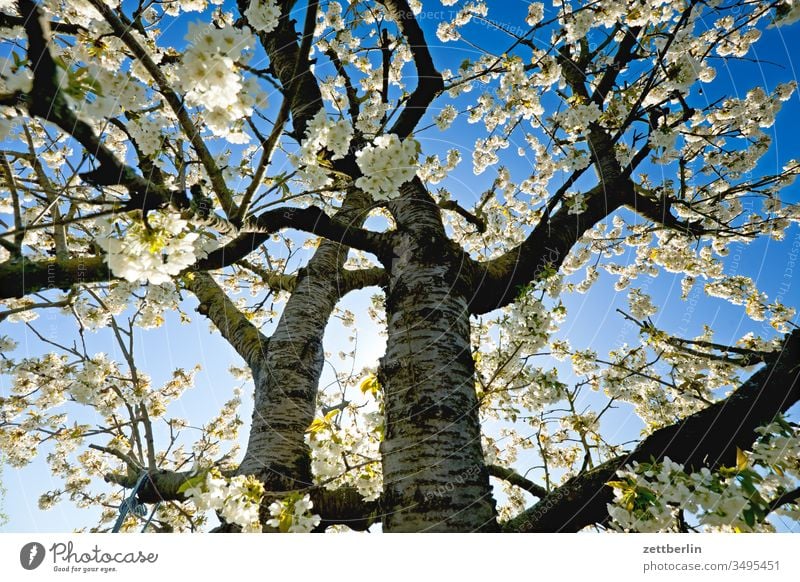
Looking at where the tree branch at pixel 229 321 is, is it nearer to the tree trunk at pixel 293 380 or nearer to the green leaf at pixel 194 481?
the tree trunk at pixel 293 380

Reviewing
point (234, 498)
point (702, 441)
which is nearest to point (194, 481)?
point (234, 498)

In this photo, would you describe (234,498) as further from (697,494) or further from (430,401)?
(697,494)

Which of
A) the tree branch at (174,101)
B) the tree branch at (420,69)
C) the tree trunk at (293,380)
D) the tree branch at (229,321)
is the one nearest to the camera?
the tree branch at (174,101)

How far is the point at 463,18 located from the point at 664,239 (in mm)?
4811

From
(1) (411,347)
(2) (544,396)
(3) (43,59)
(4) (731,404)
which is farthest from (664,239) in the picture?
(3) (43,59)

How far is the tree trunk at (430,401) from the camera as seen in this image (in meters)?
1.45

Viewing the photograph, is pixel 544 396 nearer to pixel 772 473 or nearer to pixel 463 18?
pixel 772 473

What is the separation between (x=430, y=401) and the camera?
170 centimetres
